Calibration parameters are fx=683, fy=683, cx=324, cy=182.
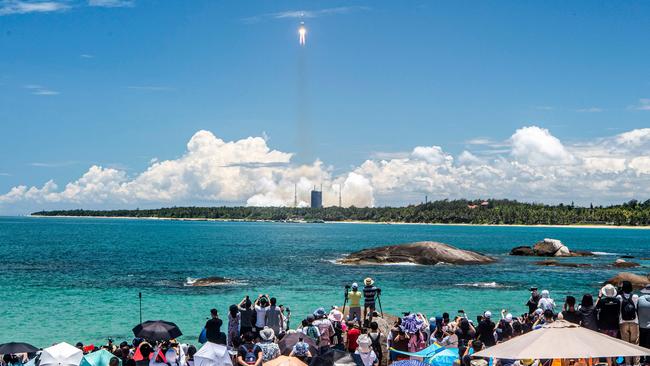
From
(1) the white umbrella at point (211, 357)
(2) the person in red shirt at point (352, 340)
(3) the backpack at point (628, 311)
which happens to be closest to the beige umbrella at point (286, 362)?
(1) the white umbrella at point (211, 357)

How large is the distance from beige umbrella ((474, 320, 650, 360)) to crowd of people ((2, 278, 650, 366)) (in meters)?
1.63

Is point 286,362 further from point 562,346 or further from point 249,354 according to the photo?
point 562,346

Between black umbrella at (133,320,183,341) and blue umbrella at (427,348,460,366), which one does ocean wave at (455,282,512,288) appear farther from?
blue umbrella at (427,348,460,366)

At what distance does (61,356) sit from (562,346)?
11.4 metres

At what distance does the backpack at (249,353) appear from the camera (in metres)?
15.1

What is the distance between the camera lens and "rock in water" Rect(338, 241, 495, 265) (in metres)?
78.0

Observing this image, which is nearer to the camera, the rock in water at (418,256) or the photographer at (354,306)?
the photographer at (354,306)

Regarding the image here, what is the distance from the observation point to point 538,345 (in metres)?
12.5

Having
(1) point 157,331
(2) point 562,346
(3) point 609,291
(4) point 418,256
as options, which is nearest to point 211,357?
(1) point 157,331

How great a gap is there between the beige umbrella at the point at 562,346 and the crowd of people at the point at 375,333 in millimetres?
1630

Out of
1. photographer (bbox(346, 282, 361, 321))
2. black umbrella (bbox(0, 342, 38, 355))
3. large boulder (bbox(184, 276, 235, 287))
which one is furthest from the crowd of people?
large boulder (bbox(184, 276, 235, 287))

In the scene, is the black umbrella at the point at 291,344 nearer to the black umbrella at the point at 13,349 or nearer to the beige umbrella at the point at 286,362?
the beige umbrella at the point at 286,362

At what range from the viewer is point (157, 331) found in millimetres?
18406

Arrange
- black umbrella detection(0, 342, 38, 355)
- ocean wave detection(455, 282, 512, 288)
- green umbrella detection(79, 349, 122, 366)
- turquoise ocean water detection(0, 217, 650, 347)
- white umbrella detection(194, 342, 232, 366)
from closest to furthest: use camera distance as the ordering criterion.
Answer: white umbrella detection(194, 342, 232, 366) < green umbrella detection(79, 349, 122, 366) < black umbrella detection(0, 342, 38, 355) < turquoise ocean water detection(0, 217, 650, 347) < ocean wave detection(455, 282, 512, 288)
